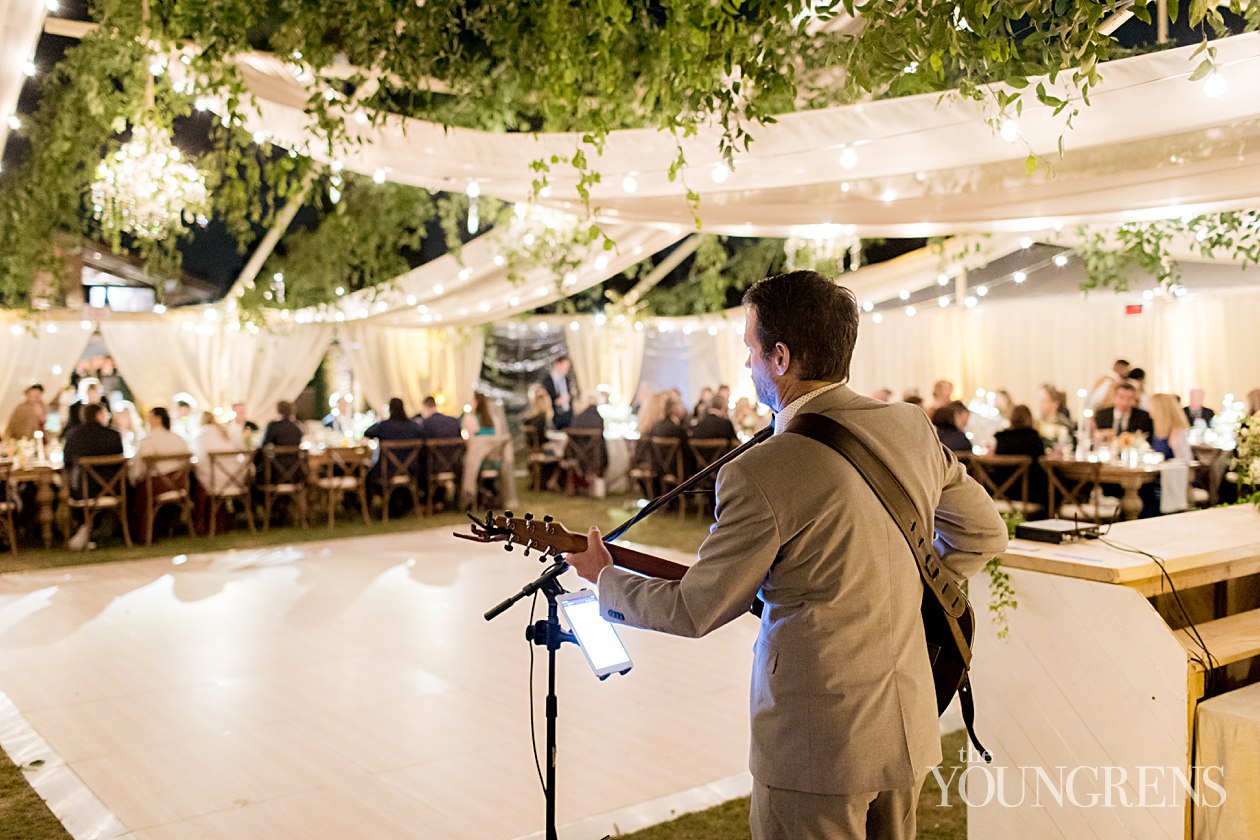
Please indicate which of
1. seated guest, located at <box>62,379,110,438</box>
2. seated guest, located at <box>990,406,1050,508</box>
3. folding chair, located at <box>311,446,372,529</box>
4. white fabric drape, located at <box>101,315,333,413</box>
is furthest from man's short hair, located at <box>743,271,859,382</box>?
white fabric drape, located at <box>101,315,333,413</box>

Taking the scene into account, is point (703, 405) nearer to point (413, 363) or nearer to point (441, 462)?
point (441, 462)

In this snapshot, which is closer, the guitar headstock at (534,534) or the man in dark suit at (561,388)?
the guitar headstock at (534,534)

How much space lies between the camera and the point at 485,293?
11.5 meters

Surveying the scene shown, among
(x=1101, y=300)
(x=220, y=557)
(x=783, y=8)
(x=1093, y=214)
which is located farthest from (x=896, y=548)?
(x=1101, y=300)

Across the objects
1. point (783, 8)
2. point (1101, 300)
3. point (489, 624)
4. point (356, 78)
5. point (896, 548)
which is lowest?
point (489, 624)

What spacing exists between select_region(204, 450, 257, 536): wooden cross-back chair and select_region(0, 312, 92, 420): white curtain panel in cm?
286

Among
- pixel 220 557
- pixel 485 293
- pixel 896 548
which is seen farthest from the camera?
pixel 485 293

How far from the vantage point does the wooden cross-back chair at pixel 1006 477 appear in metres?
7.99

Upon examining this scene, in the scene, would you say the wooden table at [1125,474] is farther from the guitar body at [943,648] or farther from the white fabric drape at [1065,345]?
the guitar body at [943,648]

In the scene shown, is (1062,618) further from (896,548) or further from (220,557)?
(220,557)

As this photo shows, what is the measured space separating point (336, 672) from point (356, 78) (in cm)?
301

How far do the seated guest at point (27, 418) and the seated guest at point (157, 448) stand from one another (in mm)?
2562

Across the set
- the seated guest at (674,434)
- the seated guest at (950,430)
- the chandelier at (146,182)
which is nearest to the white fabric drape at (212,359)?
the seated guest at (674,434)

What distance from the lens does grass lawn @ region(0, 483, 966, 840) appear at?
3.50m
